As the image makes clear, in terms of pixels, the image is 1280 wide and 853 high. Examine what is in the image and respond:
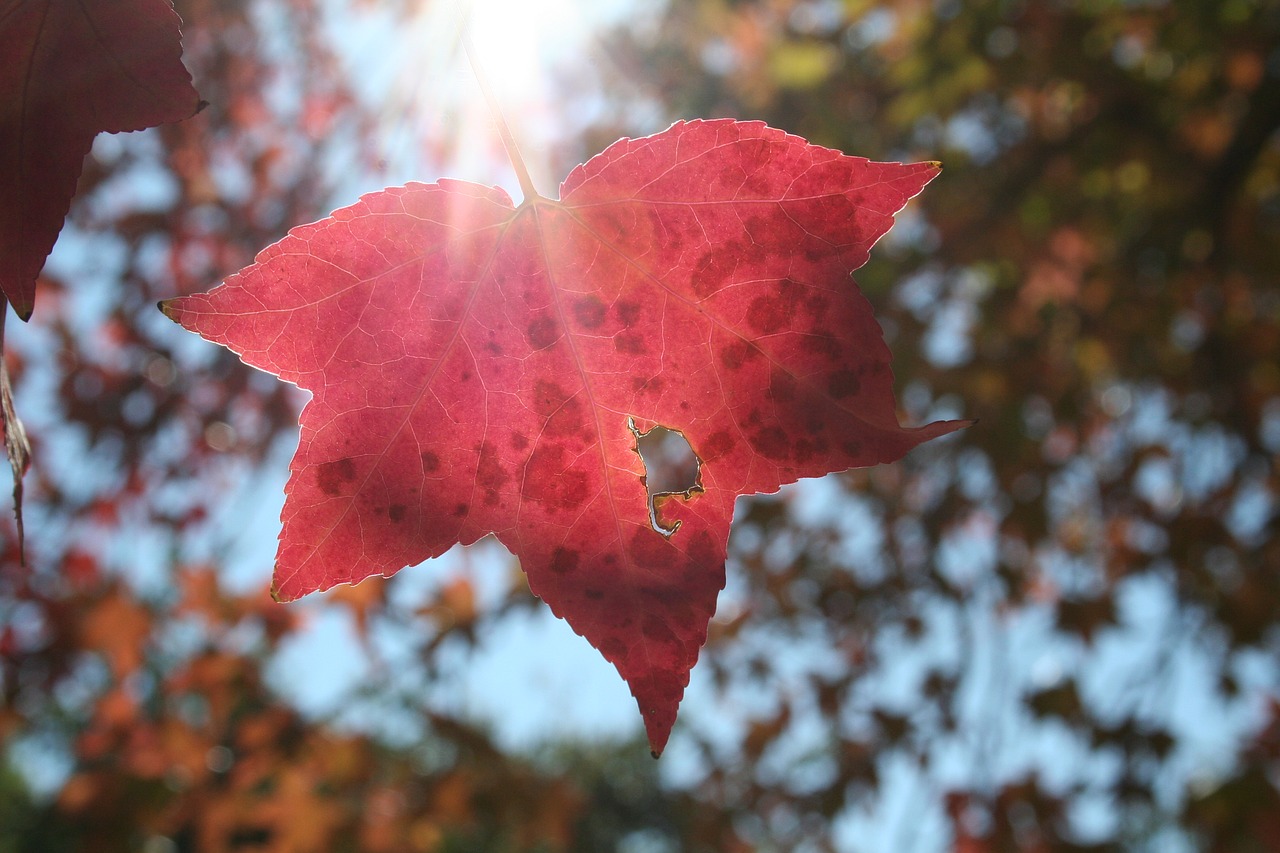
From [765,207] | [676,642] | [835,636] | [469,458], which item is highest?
[765,207]

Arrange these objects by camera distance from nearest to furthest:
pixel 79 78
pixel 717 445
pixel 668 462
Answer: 1. pixel 79 78
2. pixel 717 445
3. pixel 668 462

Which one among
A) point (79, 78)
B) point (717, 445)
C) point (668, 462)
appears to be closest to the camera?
point (79, 78)

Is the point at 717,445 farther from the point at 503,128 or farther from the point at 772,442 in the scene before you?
the point at 503,128

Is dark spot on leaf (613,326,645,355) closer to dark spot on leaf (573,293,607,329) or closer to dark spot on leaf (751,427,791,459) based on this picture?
dark spot on leaf (573,293,607,329)

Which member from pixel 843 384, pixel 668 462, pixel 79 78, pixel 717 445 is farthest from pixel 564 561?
pixel 668 462

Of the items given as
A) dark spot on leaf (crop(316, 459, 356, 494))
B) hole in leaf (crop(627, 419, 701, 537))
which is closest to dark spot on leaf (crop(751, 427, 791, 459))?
dark spot on leaf (crop(316, 459, 356, 494))

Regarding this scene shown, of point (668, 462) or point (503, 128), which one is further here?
point (668, 462)

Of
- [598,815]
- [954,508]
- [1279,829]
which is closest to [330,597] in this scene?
[954,508]

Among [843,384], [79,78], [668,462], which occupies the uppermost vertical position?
[79,78]

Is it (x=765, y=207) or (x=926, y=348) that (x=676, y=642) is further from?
(x=926, y=348)
